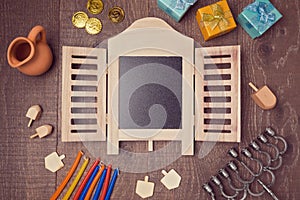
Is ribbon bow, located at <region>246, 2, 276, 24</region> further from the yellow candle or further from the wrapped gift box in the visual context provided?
the yellow candle

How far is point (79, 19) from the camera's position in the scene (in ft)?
3.73

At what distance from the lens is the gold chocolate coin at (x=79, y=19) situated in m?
1.14

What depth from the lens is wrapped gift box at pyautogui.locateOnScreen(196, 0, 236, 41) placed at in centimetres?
110

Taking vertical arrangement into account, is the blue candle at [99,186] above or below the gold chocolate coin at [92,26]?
below

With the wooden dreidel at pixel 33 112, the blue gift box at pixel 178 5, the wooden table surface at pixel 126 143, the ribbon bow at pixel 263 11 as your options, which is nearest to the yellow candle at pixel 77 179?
the wooden table surface at pixel 126 143

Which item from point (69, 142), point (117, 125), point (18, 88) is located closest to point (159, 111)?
point (117, 125)

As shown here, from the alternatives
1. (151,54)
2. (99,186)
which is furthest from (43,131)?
(151,54)

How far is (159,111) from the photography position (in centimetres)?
111

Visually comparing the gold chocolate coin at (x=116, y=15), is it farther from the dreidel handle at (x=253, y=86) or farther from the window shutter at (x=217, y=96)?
the dreidel handle at (x=253, y=86)

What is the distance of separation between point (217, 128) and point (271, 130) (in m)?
0.11

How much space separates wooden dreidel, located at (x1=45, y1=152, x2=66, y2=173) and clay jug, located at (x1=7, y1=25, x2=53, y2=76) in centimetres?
18

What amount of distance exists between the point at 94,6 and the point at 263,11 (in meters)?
0.36

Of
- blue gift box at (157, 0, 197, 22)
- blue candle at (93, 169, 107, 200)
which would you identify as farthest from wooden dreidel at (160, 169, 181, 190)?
blue gift box at (157, 0, 197, 22)

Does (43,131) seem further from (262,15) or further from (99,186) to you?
(262,15)
